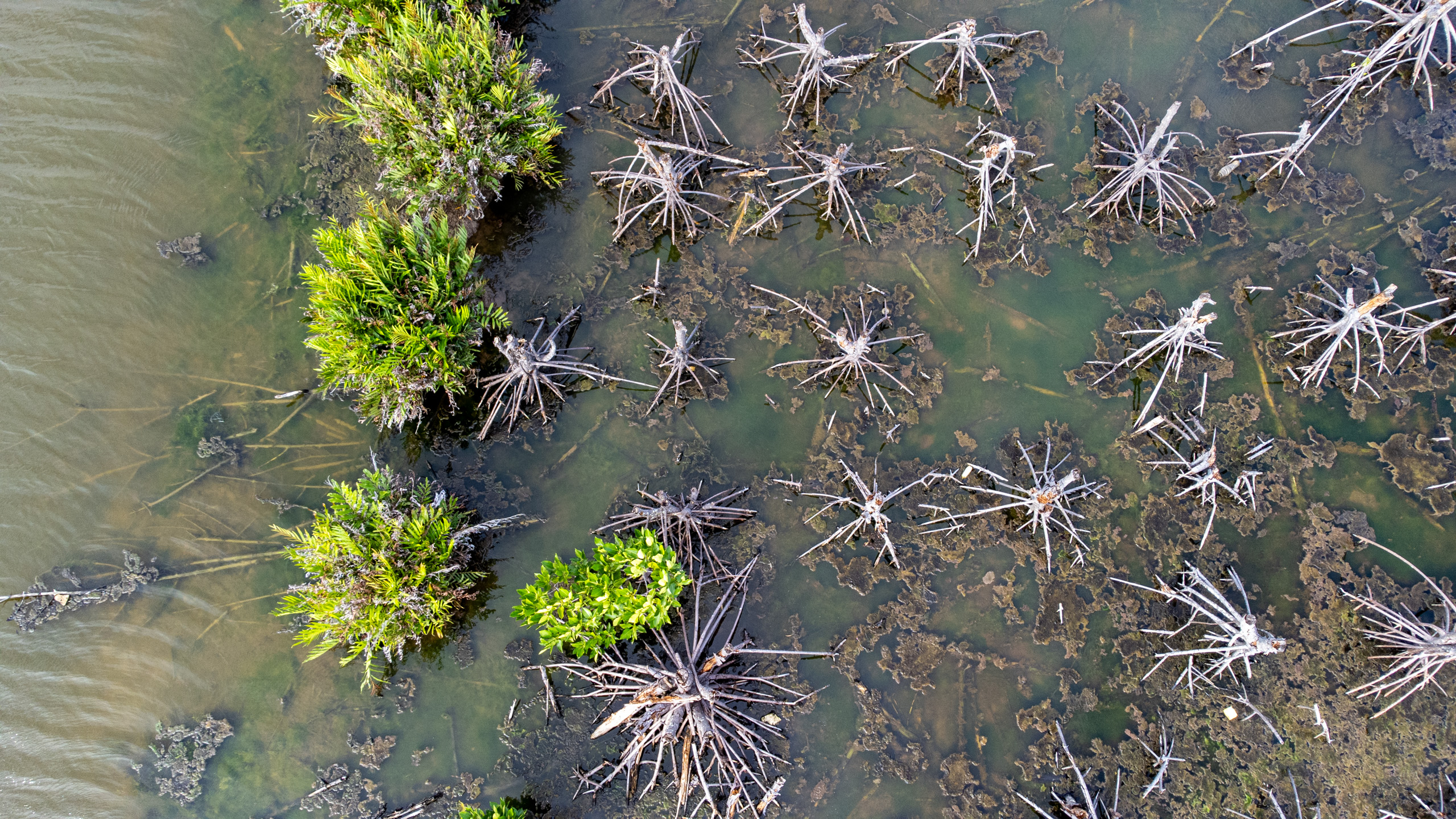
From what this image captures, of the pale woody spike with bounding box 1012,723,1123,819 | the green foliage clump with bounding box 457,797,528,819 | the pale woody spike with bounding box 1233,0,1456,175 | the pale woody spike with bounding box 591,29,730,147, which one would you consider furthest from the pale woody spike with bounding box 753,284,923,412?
the green foliage clump with bounding box 457,797,528,819

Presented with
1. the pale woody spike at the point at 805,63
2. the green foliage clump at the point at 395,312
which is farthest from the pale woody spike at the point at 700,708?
the pale woody spike at the point at 805,63

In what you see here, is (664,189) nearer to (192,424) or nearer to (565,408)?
(565,408)

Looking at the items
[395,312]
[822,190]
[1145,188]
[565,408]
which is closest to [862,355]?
[822,190]

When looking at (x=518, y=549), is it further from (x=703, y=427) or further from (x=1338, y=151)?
(x=1338, y=151)

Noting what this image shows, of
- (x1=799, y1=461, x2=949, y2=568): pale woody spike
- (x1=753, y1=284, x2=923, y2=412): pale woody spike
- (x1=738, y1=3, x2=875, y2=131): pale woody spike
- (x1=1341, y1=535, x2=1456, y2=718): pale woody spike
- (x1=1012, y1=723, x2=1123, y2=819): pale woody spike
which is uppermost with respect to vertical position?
(x1=738, y1=3, x2=875, y2=131): pale woody spike

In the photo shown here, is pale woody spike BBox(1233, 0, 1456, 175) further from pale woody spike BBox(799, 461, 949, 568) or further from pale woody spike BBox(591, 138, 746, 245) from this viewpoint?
pale woody spike BBox(591, 138, 746, 245)

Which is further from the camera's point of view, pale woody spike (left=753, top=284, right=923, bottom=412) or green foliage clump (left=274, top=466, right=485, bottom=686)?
pale woody spike (left=753, top=284, right=923, bottom=412)

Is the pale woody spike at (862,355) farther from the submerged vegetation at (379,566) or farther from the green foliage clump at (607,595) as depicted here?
the submerged vegetation at (379,566)

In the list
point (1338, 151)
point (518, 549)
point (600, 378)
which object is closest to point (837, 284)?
point (600, 378)
